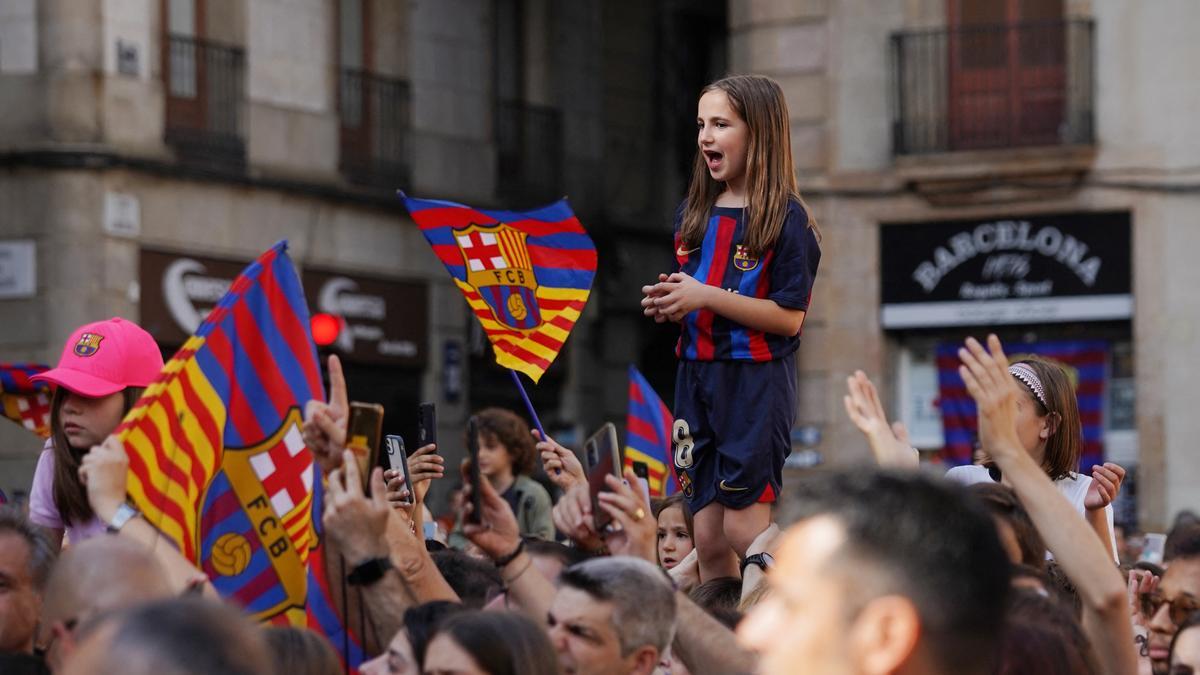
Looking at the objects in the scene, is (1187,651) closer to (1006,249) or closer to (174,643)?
(174,643)

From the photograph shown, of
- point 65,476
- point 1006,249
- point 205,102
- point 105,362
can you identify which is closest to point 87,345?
point 105,362

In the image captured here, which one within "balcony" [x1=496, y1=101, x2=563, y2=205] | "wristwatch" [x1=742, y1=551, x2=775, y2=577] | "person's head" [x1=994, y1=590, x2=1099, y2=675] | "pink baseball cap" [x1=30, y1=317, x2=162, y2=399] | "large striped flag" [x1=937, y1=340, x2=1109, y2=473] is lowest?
"large striped flag" [x1=937, y1=340, x2=1109, y2=473]

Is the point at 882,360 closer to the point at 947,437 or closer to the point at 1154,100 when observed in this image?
the point at 947,437

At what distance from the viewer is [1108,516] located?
7.71 metres

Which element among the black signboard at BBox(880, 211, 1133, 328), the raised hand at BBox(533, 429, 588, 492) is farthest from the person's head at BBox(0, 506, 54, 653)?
the black signboard at BBox(880, 211, 1133, 328)

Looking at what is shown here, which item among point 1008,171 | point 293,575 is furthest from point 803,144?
point 293,575

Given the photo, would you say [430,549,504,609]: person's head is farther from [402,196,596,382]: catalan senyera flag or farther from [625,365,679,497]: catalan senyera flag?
[625,365,679,497]: catalan senyera flag

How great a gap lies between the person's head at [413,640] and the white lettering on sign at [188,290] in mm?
15097

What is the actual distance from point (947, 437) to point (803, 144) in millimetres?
3065

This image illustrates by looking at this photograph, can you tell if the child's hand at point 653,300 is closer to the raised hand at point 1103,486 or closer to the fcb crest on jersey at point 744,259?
the fcb crest on jersey at point 744,259

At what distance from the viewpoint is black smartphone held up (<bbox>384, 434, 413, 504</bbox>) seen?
7637 mm

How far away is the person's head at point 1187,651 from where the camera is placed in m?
6.05

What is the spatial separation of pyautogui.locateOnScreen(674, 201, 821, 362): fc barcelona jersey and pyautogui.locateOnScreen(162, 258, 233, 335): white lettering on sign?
1358 cm

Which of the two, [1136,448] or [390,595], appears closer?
[390,595]
